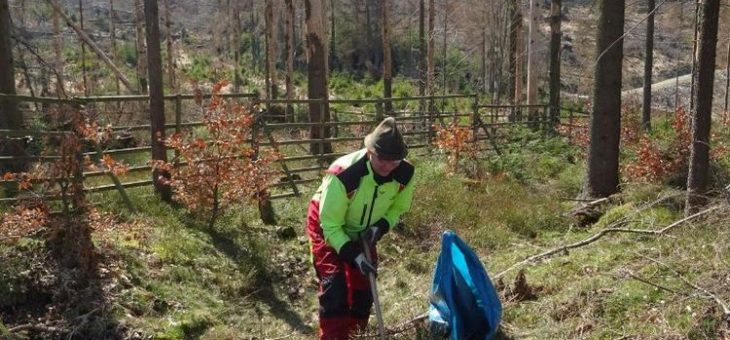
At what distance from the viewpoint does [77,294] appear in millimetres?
5688

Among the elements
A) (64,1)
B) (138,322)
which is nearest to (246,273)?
(138,322)

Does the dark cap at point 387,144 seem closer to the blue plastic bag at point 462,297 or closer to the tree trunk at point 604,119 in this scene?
the blue plastic bag at point 462,297

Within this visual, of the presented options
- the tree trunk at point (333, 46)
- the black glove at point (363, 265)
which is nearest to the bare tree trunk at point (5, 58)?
the black glove at point (363, 265)

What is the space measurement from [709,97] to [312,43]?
7.69 meters

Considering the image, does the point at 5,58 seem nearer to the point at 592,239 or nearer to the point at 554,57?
the point at 592,239

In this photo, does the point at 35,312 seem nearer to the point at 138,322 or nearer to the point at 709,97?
the point at 138,322

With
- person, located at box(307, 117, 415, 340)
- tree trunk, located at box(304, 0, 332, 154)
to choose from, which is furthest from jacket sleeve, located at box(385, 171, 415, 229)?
tree trunk, located at box(304, 0, 332, 154)

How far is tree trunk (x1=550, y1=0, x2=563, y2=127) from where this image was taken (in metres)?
16.9

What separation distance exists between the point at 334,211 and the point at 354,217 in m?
0.30

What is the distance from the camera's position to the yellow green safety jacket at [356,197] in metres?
4.43

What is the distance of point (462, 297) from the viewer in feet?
15.3

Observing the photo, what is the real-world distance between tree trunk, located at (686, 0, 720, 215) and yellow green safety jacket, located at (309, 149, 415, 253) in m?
3.43

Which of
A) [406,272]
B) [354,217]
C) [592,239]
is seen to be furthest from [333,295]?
[592,239]

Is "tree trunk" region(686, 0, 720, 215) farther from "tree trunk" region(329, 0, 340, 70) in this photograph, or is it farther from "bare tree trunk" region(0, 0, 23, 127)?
"tree trunk" region(329, 0, 340, 70)
